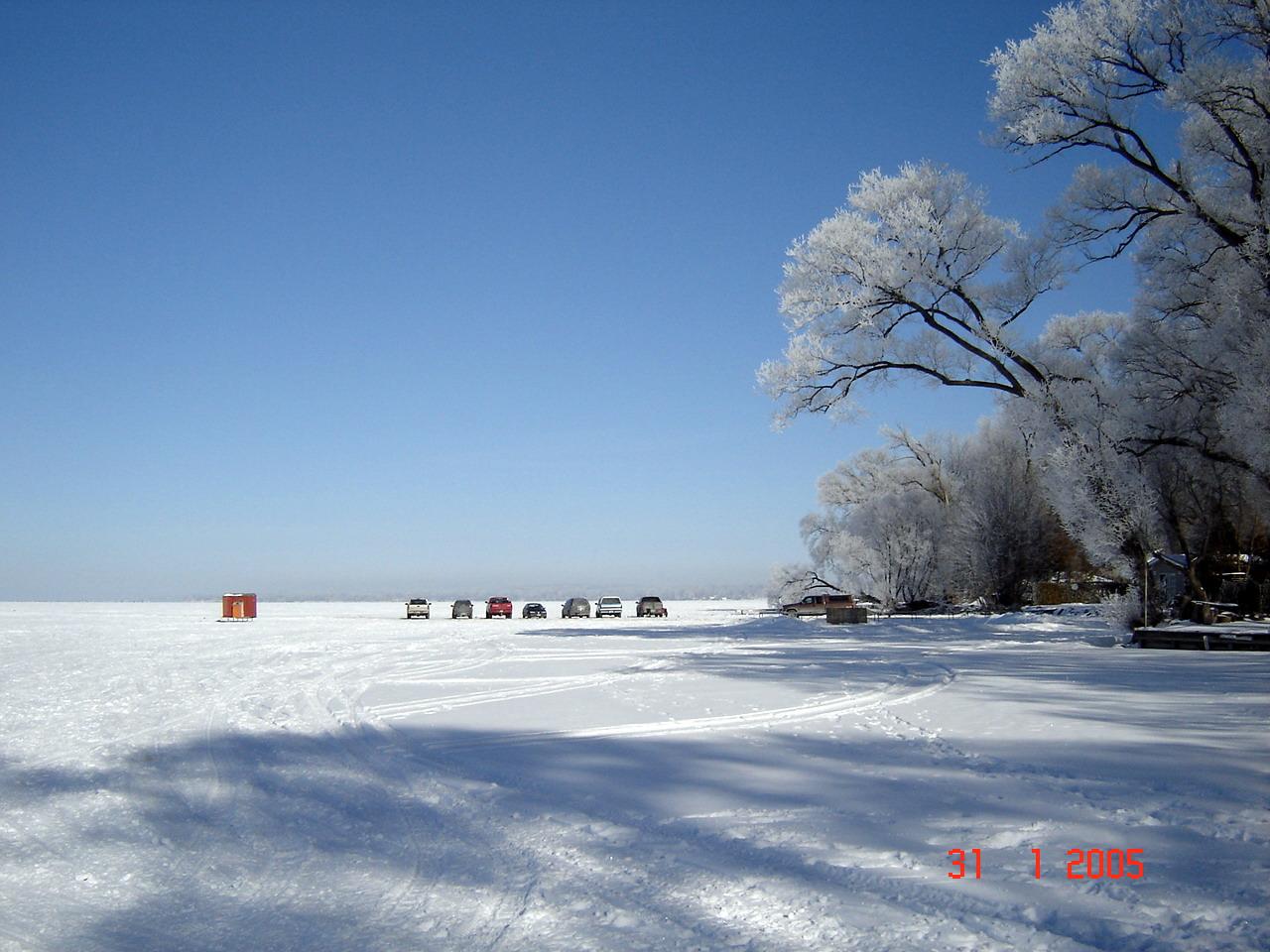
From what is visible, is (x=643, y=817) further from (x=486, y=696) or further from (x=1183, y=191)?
(x=1183, y=191)

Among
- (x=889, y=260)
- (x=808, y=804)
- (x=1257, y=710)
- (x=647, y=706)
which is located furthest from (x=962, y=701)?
(x=889, y=260)

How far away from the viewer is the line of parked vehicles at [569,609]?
5572cm

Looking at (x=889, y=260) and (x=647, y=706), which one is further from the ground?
(x=889, y=260)

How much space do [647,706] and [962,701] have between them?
4.05 metres

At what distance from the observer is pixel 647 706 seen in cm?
1193

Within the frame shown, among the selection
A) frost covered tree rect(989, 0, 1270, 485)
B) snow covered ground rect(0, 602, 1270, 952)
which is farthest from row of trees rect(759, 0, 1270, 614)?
snow covered ground rect(0, 602, 1270, 952)

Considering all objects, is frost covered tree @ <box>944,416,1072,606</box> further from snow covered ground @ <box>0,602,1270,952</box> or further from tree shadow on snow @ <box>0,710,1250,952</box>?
tree shadow on snow @ <box>0,710,1250,952</box>

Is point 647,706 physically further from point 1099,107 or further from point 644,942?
point 1099,107
